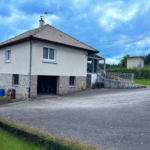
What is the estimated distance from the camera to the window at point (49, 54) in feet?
42.3

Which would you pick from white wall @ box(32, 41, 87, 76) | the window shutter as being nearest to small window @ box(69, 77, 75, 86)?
white wall @ box(32, 41, 87, 76)

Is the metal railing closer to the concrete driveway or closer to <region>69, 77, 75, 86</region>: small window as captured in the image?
<region>69, 77, 75, 86</region>: small window

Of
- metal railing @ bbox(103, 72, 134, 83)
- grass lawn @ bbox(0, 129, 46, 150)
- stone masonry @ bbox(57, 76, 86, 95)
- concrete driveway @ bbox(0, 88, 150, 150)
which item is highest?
metal railing @ bbox(103, 72, 134, 83)

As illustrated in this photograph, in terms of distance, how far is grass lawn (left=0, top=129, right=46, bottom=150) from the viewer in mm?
4324

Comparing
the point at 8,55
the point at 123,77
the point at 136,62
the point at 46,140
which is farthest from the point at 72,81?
the point at 136,62

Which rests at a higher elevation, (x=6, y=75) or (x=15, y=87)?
(x=6, y=75)

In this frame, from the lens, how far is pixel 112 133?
15.9ft

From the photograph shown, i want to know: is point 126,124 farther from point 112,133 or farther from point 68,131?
point 68,131

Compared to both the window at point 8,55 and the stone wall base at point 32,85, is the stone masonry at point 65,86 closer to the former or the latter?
the stone wall base at point 32,85

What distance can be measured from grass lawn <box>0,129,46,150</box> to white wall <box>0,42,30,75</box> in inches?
297

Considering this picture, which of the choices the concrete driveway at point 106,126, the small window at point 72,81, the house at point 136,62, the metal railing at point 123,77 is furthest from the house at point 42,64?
the house at point 136,62

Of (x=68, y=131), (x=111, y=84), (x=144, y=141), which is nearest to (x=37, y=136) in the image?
(x=68, y=131)

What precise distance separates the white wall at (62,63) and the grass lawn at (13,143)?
24.3ft

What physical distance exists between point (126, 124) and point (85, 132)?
1637 mm
